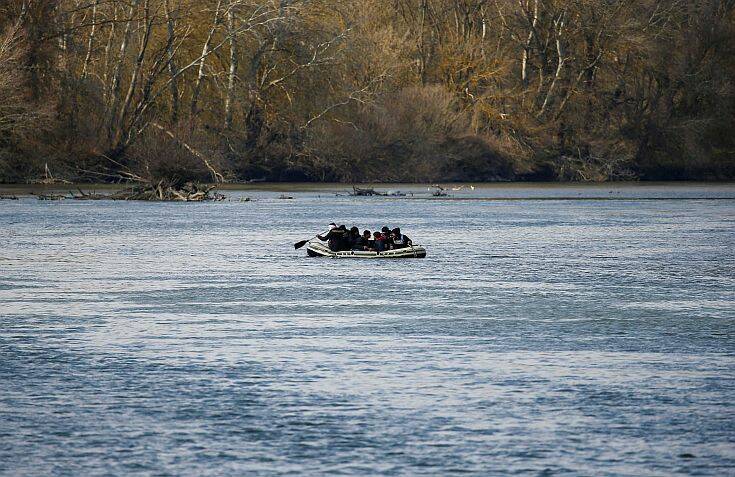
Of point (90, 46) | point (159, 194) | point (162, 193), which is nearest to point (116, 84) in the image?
point (90, 46)

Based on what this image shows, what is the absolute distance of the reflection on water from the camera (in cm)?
1041

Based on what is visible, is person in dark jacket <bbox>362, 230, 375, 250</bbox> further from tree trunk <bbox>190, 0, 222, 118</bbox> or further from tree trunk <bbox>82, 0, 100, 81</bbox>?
tree trunk <bbox>82, 0, 100, 81</bbox>

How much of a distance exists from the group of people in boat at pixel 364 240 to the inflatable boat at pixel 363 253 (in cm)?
10

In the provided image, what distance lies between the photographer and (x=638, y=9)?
83812 millimetres

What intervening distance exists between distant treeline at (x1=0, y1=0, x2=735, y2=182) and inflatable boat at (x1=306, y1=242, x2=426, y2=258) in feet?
137

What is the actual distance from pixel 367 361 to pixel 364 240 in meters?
14.7

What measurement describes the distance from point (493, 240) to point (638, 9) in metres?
53.6

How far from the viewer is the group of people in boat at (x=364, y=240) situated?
28.7 m

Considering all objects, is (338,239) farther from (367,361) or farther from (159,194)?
(159,194)

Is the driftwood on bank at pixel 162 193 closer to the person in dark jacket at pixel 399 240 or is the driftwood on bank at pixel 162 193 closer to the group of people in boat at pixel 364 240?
the group of people in boat at pixel 364 240

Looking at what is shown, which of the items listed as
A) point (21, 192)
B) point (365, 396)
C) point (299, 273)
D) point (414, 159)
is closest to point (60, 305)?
point (299, 273)

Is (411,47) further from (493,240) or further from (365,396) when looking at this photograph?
(365,396)

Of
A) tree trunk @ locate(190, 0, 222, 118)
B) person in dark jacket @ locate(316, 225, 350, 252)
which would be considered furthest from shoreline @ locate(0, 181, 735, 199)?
person in dark jacket @ locate(316, 225, 350, 252)

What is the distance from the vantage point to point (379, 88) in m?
81.0
